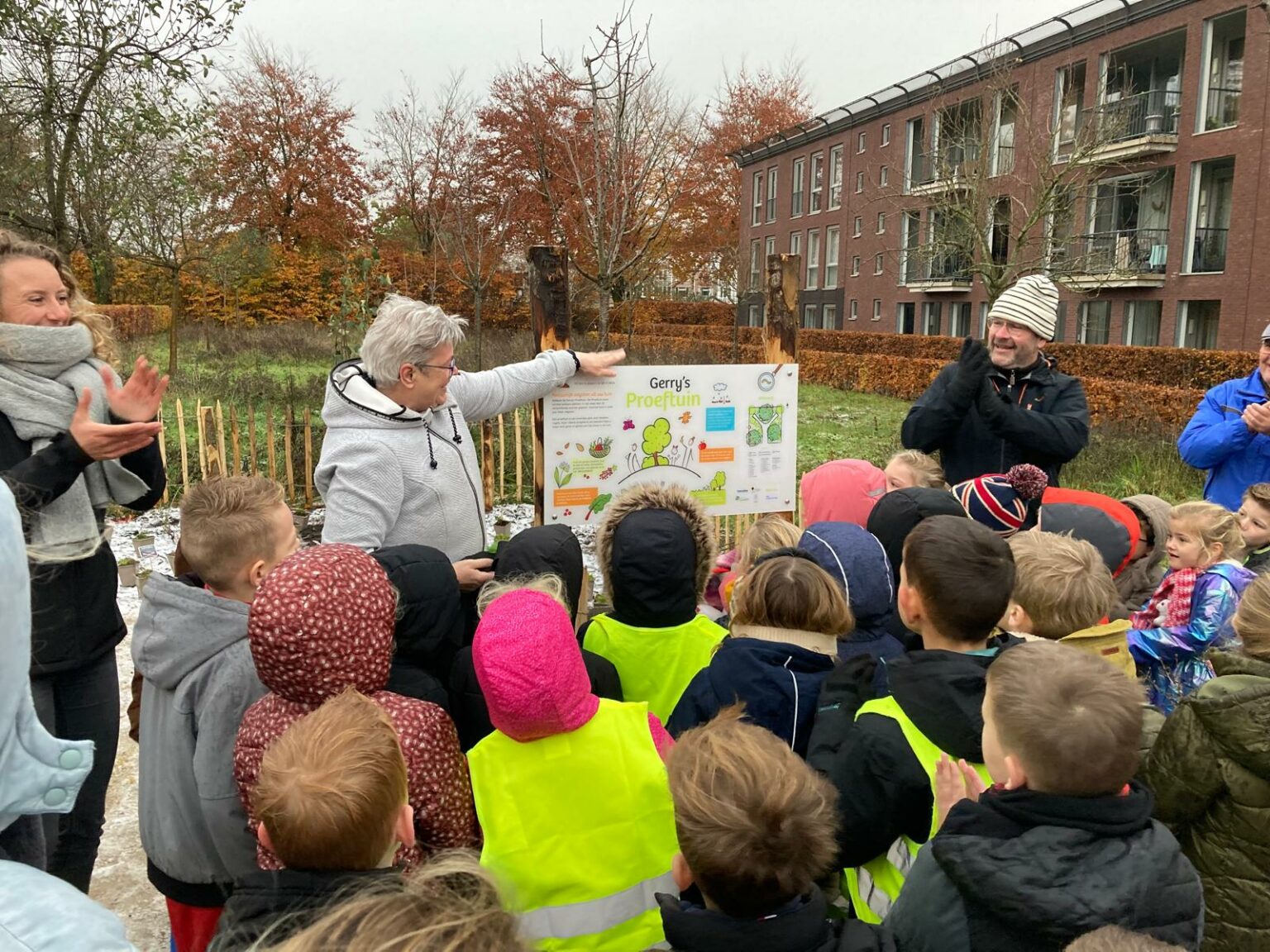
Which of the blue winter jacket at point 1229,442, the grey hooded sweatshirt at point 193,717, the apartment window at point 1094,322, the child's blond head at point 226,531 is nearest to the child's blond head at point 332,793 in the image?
the grey hooded sweatshirt at point 193,717

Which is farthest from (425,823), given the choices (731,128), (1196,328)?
(731,128)

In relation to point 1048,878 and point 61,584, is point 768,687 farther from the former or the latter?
point 61,584

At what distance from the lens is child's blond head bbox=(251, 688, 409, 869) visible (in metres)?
1.34

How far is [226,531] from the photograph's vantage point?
2.09 m

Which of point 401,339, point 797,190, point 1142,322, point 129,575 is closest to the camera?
point 401,339

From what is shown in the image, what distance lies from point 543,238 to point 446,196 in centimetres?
1161

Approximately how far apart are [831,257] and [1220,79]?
17.2 m

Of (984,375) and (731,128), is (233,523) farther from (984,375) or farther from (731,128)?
(731,128)

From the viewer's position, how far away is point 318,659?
1.71m

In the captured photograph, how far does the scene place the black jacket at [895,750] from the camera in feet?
5.87

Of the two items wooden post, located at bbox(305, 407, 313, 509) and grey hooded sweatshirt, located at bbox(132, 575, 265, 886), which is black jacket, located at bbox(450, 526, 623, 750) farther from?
wooden post, located at bbox(305, 407, 313, 509)

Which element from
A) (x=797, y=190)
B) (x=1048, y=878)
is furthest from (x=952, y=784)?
(x=797, y=190)

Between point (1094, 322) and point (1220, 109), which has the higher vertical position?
point (1220, 109)

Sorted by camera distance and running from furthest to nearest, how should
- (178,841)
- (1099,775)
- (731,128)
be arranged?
(731,128) < (178,841) < (1099,775)
